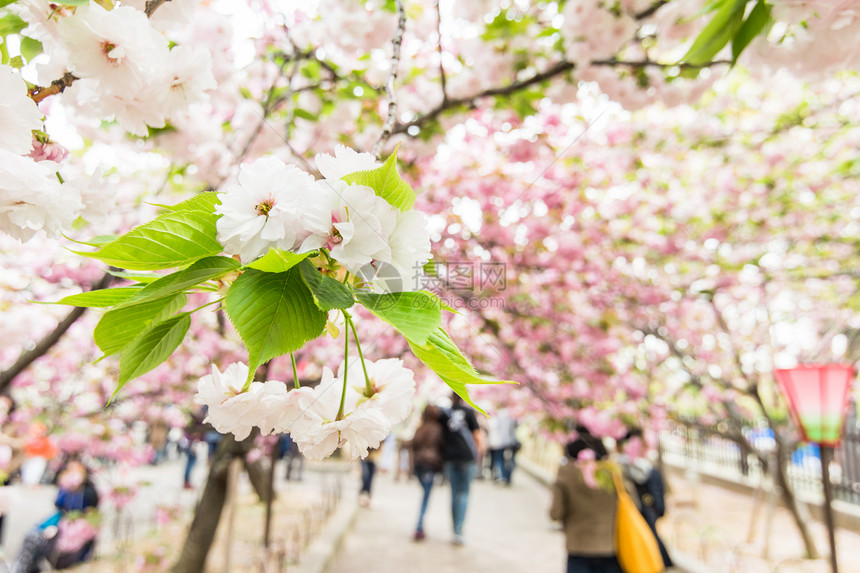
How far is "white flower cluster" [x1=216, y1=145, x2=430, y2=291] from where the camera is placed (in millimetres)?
593

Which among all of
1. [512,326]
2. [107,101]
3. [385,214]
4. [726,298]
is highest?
[726,298]

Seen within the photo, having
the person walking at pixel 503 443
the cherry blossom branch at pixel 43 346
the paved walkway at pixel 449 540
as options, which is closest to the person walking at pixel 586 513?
the paved walkway at pixel 449 540

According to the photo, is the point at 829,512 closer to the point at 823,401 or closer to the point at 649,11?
the point at 823,401

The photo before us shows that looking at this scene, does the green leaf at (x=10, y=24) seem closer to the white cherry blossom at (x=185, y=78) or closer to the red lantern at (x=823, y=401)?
the white cherry blossom at (x=185, y=78)

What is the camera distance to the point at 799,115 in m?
4.41

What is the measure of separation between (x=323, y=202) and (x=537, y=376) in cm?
607

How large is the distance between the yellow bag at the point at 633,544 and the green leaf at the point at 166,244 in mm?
3505

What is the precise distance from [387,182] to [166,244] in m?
0.26

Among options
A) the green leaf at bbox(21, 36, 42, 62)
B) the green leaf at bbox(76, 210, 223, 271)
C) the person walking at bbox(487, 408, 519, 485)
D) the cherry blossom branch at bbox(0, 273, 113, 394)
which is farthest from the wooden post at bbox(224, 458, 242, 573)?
the person walking at bbox(487, 408, 519, 485)

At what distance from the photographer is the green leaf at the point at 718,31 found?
3.94 ft

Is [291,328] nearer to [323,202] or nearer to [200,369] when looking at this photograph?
[323,202]

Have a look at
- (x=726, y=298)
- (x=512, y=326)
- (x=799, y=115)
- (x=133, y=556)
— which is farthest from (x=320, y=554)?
(x=726, y=298)

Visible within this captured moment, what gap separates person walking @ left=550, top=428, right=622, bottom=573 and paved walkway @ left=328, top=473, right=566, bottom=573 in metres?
1.89

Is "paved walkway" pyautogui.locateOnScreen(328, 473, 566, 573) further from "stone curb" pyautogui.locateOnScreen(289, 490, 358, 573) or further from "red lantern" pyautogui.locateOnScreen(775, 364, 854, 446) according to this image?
"red lantern" pyautogui.locateOnScreen(775, 364, 854, 446)
